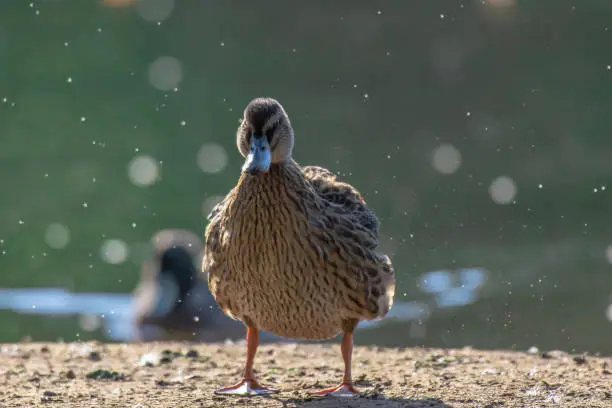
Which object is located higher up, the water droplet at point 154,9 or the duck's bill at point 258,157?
the water droplet at point 154,9

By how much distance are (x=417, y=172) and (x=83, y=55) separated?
807cm

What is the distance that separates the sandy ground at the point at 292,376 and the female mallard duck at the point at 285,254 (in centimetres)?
33

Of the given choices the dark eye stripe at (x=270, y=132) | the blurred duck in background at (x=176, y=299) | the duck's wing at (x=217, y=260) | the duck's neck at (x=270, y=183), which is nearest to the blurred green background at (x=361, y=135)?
the blurred duck in background at (x=176, y=299)

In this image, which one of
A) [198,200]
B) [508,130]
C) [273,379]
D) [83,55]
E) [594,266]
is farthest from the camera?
[83,55]

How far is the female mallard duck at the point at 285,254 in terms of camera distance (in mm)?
6297

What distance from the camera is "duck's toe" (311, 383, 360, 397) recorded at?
256 inches

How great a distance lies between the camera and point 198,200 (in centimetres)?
1608

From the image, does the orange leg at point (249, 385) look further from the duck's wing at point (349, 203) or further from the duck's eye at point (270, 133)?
the duck's eye at point (270, 133)

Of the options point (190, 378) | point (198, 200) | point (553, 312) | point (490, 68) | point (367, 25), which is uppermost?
point (367, 25)

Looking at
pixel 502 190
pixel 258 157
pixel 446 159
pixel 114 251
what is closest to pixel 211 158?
pixel 114 251

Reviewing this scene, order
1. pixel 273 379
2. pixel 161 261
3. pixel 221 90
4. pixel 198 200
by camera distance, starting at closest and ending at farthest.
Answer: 1. pixel 273 379
2. pixel 161 261
3. pixel 198 200
4. pixel 221 90

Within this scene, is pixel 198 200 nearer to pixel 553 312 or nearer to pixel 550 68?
pixel 553 312

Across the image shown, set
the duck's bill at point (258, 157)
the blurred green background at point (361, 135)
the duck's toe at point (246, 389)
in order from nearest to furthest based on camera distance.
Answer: the duck's bill at point (258, 157)
the duck's toe at point (246, 389)
the blurred green background at point (361, 135)

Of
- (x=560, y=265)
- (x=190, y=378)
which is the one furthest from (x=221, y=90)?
(x=190, y=378)
